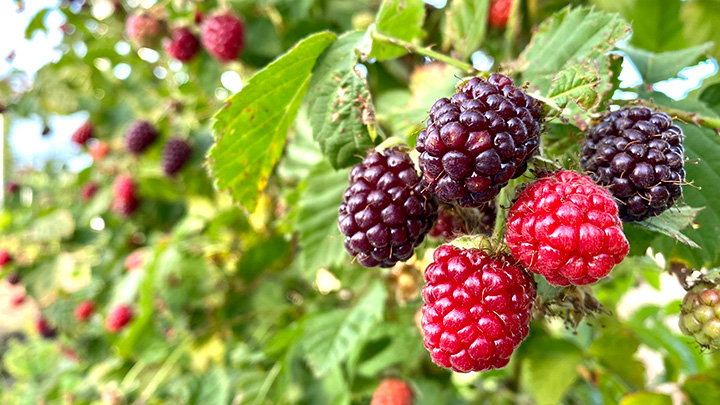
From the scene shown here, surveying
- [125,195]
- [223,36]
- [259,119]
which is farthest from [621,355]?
[125,195]

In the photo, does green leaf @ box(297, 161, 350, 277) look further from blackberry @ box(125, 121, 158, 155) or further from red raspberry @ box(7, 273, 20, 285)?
red raspberry @ box(7, 273, 20, 285)

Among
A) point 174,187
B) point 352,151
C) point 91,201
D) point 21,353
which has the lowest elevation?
point 21,353

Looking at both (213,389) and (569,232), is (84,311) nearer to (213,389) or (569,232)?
(213,389)

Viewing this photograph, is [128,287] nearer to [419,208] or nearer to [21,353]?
[419,208]

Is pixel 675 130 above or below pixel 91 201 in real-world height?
above

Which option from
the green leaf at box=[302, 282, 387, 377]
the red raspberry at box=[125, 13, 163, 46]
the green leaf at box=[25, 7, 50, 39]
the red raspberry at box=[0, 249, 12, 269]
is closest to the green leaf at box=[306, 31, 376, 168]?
the green leaf at box=[302, 282, 387, 377]

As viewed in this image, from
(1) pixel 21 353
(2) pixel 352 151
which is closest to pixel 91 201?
(1) pixel 21 353
